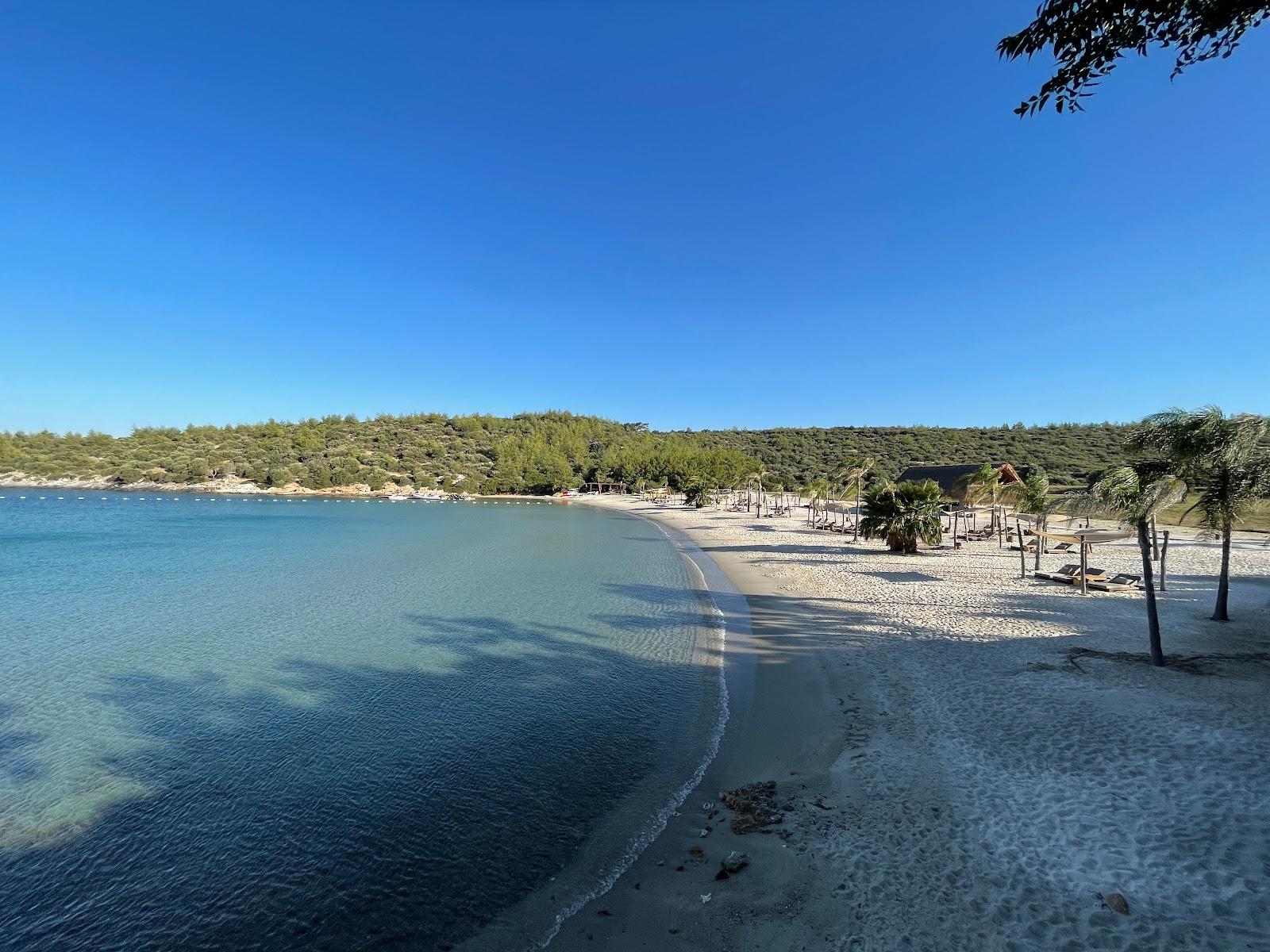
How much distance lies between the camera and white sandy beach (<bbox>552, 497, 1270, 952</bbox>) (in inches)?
153

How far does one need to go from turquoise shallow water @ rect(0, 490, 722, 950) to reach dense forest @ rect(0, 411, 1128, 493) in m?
55.9

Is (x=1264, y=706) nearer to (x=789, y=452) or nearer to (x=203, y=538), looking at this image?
(x=203, y=538)

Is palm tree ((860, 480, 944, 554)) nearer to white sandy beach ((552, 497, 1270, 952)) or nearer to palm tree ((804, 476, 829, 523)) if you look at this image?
white sandy beach ((552, 497, 1270, 952))

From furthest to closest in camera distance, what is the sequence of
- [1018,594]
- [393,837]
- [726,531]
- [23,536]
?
[726,531], [23,536], [1018,594], [393,837]

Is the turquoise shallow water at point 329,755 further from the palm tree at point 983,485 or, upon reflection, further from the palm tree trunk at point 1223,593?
the palm tree at point 983,485

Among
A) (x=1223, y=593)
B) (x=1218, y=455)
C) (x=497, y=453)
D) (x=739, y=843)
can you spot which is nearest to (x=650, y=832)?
(x=739, y=843)

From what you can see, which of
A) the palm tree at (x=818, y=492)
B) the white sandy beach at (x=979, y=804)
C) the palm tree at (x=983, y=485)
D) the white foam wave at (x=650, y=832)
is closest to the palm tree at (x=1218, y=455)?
the white sandy beach at (x=979, y=804)

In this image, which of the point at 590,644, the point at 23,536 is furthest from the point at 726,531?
the point at 23,536

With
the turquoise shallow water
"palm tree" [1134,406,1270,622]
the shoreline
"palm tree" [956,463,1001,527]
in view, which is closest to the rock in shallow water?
the shoreline

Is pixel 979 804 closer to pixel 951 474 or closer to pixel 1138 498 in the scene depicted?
pixel 1138 498

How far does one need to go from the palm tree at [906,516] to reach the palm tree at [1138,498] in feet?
43.9

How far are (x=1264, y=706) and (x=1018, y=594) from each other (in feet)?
27.4

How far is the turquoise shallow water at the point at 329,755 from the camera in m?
4.73

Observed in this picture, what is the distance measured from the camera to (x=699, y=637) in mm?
12695
